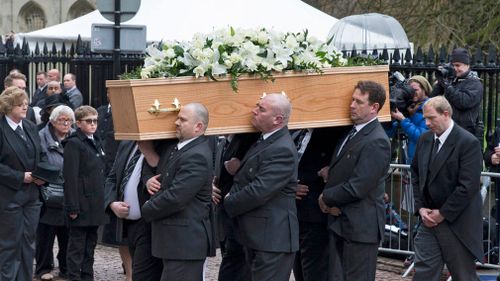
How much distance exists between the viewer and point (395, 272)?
12.7 m

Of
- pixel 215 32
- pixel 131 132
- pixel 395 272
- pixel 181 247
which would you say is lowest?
pixel 395 272

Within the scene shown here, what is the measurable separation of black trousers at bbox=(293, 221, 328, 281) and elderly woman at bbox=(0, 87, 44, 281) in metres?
2.51

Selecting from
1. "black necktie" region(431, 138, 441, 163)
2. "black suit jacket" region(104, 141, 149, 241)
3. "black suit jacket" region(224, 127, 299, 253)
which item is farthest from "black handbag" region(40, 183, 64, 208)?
"black necktie" region(431, 138, 441, 163)

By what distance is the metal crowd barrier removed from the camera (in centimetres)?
1223

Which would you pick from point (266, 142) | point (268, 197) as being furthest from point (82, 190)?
point (268, 197)

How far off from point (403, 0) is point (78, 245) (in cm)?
1427

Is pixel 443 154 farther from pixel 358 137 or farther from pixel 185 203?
pixel 185 203

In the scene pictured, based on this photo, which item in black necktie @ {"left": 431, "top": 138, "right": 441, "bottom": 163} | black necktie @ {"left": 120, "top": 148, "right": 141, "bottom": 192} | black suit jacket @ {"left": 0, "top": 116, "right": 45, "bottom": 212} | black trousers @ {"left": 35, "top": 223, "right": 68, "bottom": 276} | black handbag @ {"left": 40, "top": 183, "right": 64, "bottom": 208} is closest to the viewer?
black necktie @ {"left": 120, "top": 148, "right": 141, "bottom": 192}

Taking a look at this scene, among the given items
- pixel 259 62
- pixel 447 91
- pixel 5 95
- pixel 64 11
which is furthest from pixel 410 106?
pixel 64 11

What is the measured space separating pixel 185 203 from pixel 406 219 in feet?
16.1

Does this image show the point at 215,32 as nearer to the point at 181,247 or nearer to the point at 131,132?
the point at 131,132

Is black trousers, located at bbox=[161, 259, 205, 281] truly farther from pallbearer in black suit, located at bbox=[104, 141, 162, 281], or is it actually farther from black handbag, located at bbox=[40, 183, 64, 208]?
black handbag, located at bbox=[40, 183, 64, 208]

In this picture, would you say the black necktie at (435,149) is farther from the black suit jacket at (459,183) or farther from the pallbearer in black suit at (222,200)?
the pallbearer in black suit at (222,200)

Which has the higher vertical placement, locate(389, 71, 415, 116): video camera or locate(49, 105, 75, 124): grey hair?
locate(389, 71, 415, 116): video camera
